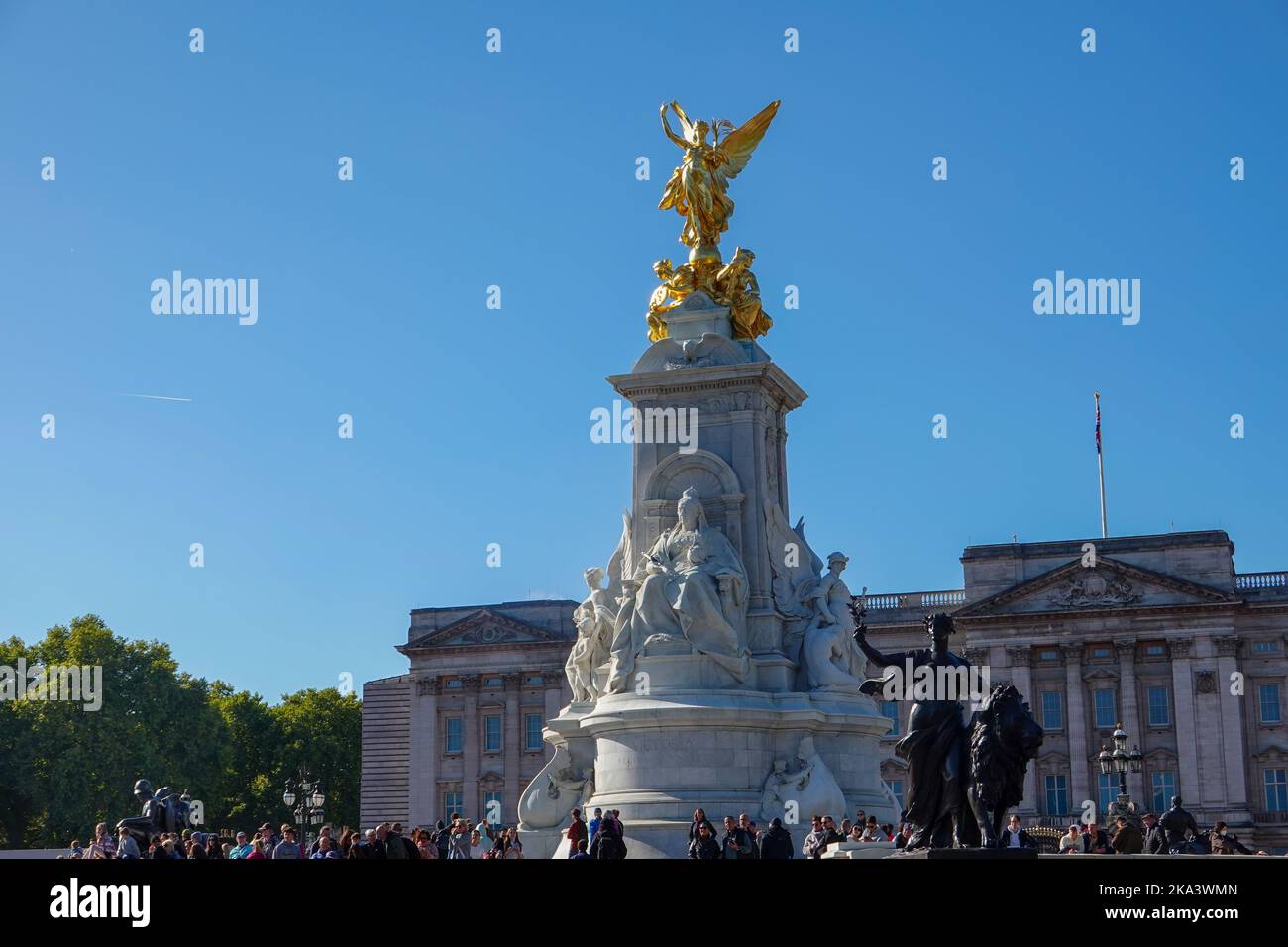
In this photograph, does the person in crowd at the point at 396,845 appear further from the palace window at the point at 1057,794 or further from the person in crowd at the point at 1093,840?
the palace window at the point at 1057,794

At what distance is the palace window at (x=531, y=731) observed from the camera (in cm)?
8881

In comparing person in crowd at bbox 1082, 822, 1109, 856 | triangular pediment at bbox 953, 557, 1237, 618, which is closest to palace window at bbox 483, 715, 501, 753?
triangular pediment at bbox 953, 557, 1237, 618

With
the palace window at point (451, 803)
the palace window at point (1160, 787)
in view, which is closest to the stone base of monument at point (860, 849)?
the palace window at point (1160, 787)

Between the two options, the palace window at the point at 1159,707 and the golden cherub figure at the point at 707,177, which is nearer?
the golden cherub figure at the point at 707,177

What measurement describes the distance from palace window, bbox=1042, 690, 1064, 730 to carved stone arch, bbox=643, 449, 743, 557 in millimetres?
55974

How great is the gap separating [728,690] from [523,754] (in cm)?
6033

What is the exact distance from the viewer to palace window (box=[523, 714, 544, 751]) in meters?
88.8

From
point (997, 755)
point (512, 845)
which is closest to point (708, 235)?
point (512, 845)

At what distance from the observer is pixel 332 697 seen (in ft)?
341

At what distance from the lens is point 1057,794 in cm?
8288

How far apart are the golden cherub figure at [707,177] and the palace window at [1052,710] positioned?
5506 cm

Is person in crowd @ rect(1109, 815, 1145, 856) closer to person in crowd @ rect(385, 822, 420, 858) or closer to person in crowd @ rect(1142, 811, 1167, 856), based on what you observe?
person in crowd @ rect(1142, 811, 1167, 856)
